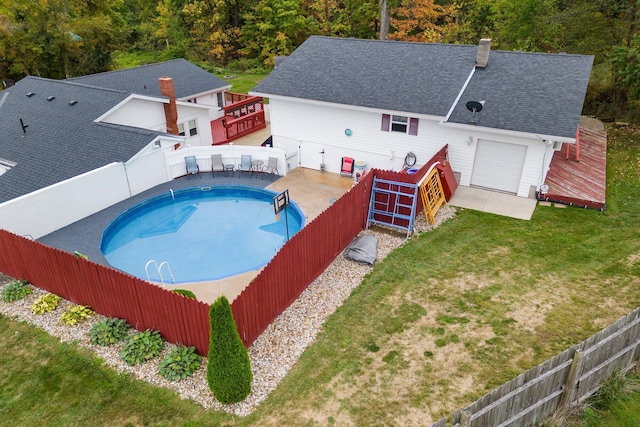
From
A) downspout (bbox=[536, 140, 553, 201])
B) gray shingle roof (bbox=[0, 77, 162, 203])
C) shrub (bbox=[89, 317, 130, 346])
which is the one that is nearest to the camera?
shrub (bbox=[89, 317, 130, 346])

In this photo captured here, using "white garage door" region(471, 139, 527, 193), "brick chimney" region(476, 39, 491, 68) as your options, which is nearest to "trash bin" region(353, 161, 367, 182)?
"white garage door" region(471, 139, 527, 193)

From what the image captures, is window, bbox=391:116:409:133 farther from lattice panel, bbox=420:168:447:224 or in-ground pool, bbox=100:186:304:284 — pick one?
in-ground pool, bbox=100:186:304:284

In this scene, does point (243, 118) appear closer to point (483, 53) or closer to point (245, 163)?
point (245, 163)

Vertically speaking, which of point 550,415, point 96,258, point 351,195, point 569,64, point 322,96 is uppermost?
point 569,64

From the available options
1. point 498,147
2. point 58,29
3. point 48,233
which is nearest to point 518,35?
point 498,147

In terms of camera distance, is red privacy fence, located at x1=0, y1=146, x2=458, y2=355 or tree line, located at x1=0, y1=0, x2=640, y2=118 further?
tree line, located at x1=0, y1=0, x2=640, y2=118

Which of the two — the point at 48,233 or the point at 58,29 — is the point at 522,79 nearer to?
the point at 48,233
